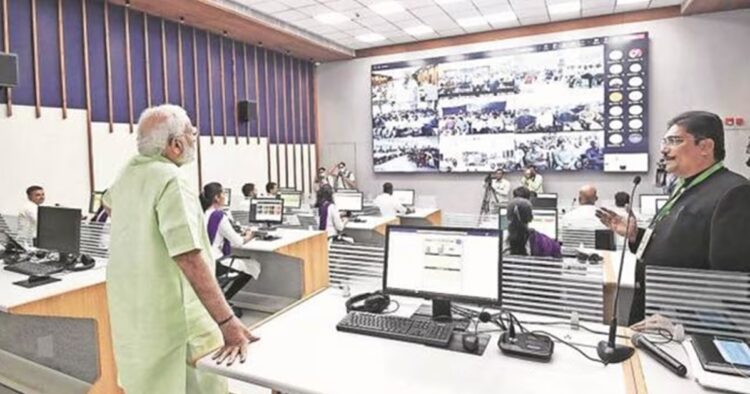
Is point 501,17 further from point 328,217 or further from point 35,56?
point 35,56

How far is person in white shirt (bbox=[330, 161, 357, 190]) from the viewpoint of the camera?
34.0 ft

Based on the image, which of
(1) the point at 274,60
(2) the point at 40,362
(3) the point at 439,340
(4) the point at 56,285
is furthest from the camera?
(1) the point at 274,60

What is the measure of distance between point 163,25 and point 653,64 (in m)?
8.09

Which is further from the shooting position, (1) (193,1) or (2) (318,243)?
(1) (193,1)

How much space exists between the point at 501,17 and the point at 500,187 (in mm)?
3037

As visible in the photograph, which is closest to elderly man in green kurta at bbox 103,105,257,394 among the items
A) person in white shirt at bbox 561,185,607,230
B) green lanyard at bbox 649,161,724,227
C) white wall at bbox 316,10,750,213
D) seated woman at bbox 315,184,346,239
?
green lanyard at bbox 649,161,724,227

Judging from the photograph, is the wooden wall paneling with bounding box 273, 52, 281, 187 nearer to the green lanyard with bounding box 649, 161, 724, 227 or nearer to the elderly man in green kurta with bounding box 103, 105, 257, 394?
the elderly man in green kurta with bounding box 103, 105, 257, 394

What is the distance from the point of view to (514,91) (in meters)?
8.81

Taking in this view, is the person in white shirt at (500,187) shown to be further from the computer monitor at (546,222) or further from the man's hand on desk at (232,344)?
the man's hand on desk at (232,344)

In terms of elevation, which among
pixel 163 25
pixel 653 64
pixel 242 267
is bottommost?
pixel 242 267

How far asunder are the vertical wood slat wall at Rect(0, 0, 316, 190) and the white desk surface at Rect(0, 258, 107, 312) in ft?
11.3

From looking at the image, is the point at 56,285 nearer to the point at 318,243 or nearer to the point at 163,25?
the point at 318,243

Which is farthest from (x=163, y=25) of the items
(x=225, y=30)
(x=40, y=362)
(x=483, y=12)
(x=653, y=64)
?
(x=653, y=64)

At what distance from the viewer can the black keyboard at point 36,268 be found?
3.08 metres
